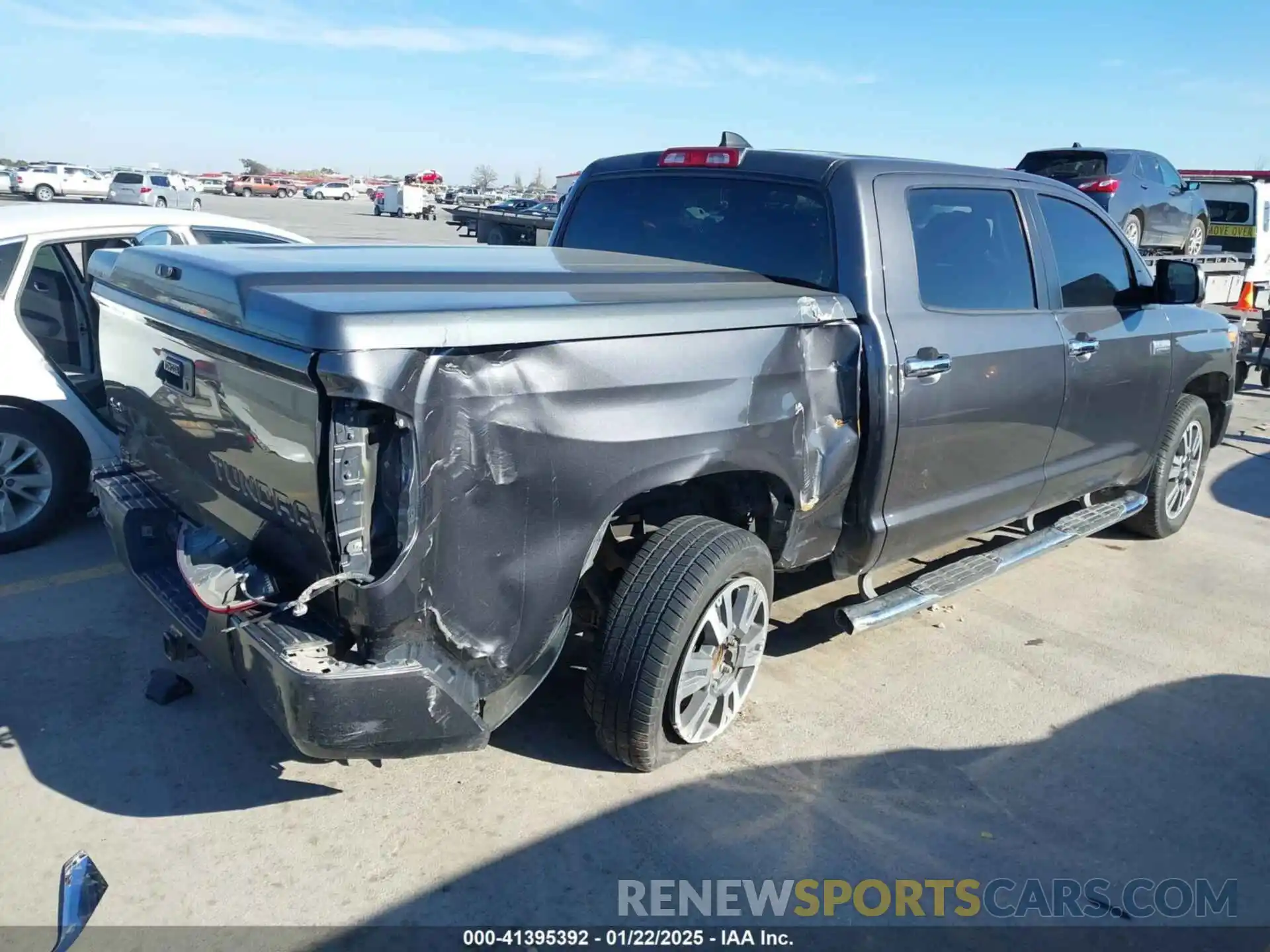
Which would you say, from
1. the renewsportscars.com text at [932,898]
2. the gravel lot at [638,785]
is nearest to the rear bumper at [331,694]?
the gravel lot at [638,785]

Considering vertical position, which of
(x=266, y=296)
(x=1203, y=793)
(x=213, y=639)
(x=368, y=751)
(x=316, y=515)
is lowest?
(x=1203, y=793)

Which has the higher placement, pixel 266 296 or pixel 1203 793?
pixel 266 296

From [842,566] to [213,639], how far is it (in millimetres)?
2297

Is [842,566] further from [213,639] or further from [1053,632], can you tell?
[213,639]

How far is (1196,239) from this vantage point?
1376 centimetres

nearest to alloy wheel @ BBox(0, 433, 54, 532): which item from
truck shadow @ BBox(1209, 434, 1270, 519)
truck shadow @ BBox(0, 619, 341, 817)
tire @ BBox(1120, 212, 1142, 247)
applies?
truck shadow @ BBox(0, 619, 341, 817)

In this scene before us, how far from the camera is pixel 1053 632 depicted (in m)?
4.75

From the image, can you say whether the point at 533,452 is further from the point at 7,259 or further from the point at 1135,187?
the point at 1135,187

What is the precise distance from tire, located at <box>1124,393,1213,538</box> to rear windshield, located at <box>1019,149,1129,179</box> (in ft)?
22.3

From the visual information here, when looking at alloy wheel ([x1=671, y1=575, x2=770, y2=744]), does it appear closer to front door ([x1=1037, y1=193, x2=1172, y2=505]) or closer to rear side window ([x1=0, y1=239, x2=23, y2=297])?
front door ([x1=1037, y1=193, x2=1172, y2=505])

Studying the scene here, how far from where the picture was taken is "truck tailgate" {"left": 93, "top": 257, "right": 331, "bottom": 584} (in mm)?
2492

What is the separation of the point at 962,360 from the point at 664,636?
170 centimetres

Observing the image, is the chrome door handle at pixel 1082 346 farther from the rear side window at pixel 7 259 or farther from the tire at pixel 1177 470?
the rear side window at pixel 7 259

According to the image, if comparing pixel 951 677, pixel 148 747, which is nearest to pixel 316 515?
pixel 148 747
